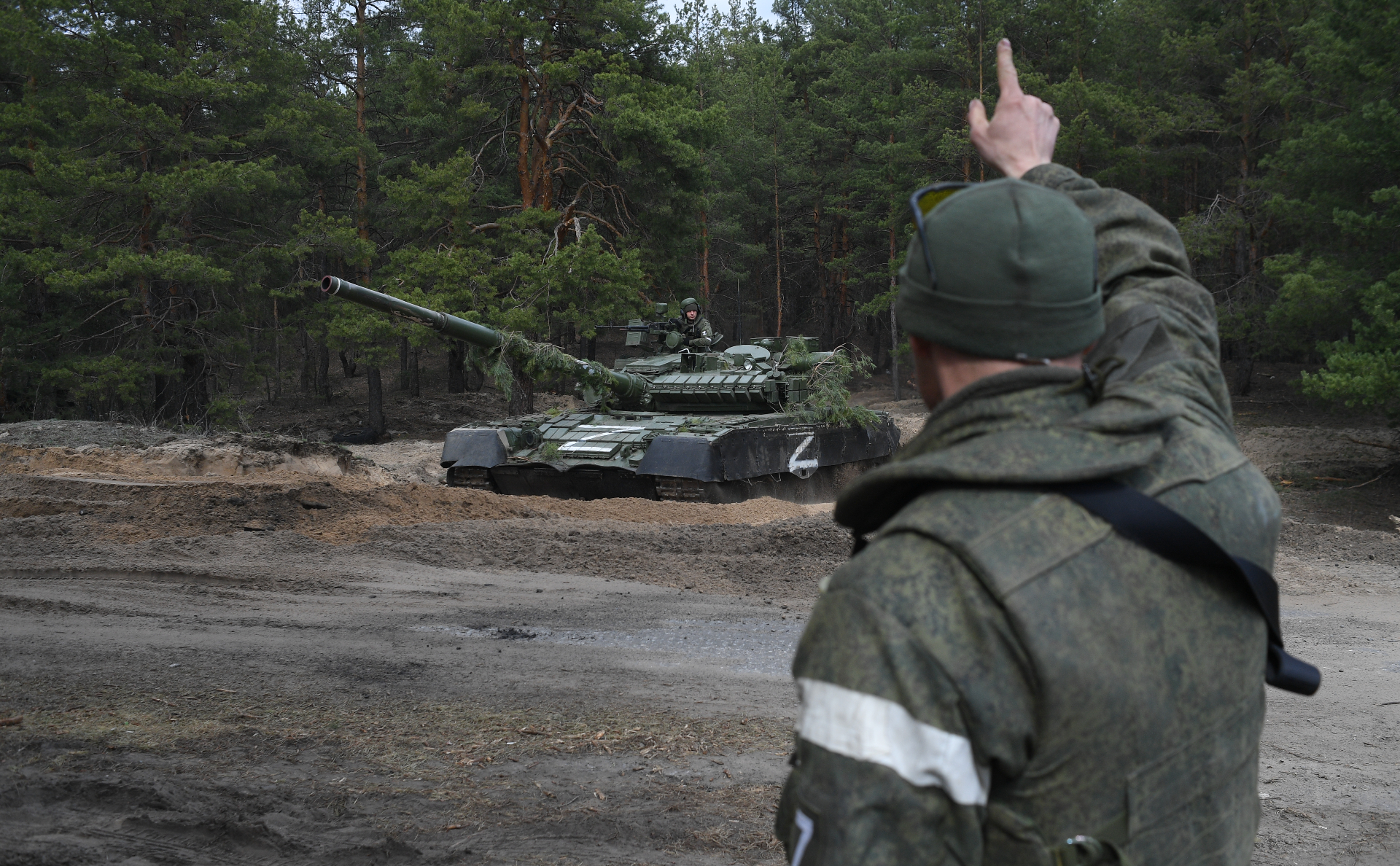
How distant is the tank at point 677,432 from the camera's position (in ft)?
37.9

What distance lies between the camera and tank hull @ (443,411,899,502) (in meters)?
11.5

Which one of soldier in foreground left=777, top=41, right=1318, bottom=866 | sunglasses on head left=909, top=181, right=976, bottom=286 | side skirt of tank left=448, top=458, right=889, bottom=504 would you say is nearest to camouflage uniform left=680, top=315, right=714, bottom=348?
side skirt of tank left=448, top=458, right=889, bottom=504

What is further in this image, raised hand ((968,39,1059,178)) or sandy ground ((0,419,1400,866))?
sandy ground ((0,419,1400,866))

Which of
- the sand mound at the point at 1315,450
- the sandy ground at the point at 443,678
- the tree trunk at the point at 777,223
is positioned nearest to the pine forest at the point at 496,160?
the sand mound at the point at 1315,450

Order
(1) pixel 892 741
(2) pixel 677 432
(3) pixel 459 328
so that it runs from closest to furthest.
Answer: (1) pixel 892 741
(3) pixel 459 328
(2) pixel 677 432

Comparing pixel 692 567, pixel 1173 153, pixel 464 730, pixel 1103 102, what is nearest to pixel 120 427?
pixel 692 567

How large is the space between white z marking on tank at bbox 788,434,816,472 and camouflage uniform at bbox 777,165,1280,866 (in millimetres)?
11323

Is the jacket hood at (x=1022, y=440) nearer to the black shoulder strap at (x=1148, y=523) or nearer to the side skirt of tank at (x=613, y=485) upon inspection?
the black shoulder strap at (x=1148, y=523)

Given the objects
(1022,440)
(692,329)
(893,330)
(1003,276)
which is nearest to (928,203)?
(1003,276)

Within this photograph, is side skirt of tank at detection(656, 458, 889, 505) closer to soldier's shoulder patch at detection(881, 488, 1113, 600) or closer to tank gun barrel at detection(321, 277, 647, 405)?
tank gun barrel at detection(321, 277, 647, 405)

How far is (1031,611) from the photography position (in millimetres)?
1201

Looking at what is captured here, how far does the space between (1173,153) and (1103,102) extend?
2.76 metres

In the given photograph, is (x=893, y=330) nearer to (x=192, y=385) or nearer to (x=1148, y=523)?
(x=192, y=385)

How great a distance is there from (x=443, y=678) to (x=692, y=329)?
9.98 m
